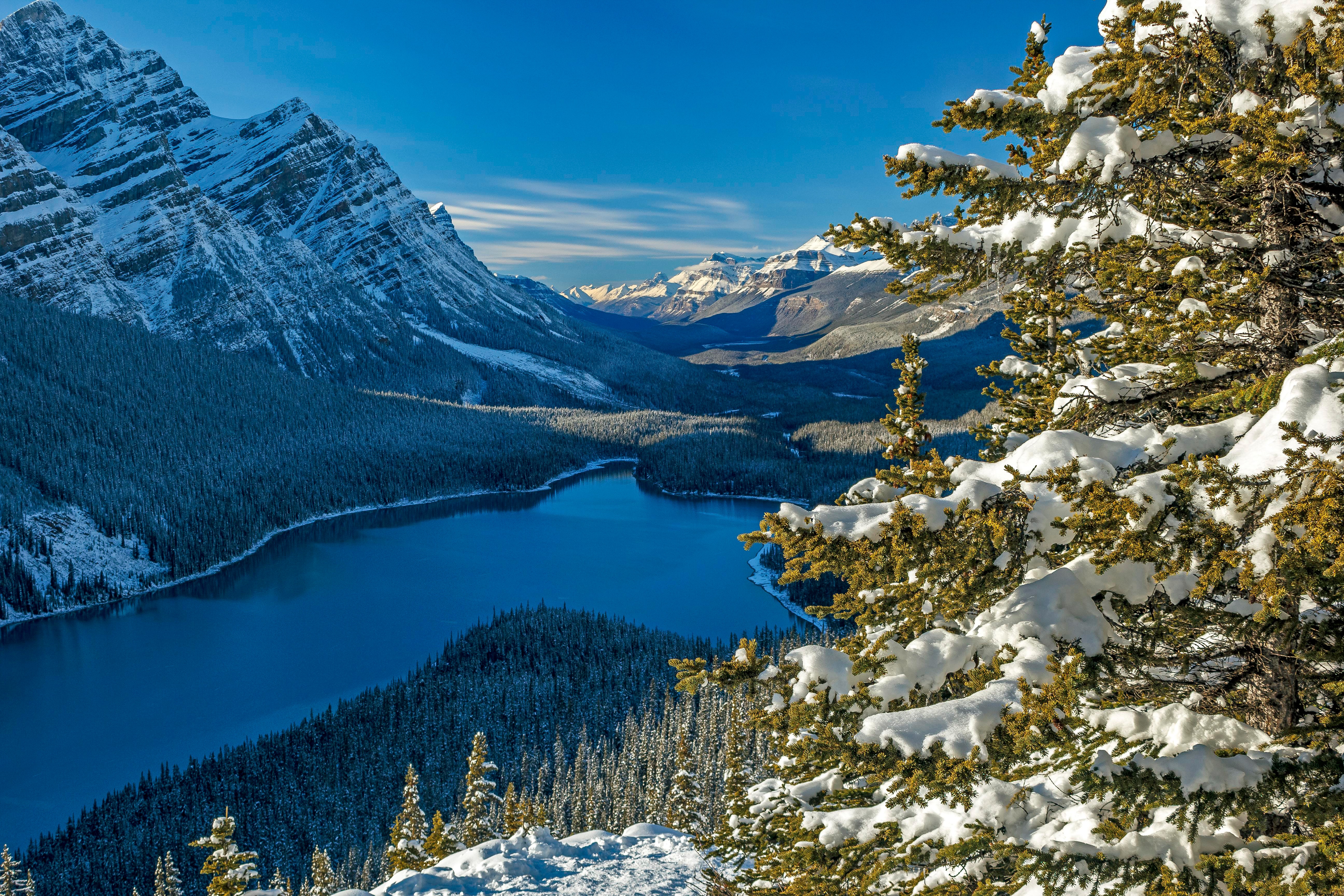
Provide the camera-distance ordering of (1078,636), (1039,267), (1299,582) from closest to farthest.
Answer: (1299,582) → (1078,636) → (1039,267)

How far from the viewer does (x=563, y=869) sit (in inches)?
772

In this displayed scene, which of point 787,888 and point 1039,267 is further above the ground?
point 1039,267

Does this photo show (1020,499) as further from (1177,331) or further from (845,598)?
(1177,331)

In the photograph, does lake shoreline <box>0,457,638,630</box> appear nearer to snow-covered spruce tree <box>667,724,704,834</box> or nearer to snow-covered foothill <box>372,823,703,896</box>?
snow-covered spruce tree <box>667,724,704,834</box>

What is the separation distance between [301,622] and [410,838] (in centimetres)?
9222

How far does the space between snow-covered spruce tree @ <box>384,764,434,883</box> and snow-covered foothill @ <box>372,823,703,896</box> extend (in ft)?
22.2

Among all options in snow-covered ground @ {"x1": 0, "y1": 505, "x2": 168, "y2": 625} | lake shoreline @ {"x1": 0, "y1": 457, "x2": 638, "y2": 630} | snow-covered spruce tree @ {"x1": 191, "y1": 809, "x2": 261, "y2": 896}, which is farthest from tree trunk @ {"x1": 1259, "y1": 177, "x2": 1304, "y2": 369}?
snow-covered ground @ {"x1": 0, "y1": 505, "x2": 168, "y2": 625}

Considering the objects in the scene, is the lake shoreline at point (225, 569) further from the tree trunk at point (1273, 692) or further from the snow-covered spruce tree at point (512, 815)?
the tree trunk at point (1273, 692)

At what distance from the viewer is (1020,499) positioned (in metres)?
5.50

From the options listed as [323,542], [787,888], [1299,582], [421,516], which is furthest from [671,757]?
[421,516]

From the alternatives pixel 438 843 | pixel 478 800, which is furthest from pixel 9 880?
pixel 438 843

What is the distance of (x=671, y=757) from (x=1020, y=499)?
176ft

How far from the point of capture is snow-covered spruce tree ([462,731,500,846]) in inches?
1255

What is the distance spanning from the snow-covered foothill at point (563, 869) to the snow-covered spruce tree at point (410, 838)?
6777 millimetres
